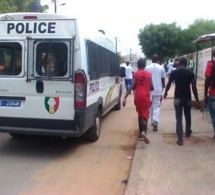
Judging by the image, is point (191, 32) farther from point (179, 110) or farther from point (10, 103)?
point (10, 103)

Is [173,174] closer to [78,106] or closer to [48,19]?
[78,106]

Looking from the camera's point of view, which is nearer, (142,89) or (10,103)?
(10,103)

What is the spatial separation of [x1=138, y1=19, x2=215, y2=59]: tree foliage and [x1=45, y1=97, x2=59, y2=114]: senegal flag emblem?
43.3 m

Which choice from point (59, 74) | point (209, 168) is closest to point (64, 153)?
point (59, 74)

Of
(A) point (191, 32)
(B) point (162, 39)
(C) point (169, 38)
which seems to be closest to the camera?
(A) point (191, 32)

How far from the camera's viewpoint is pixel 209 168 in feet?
18.0

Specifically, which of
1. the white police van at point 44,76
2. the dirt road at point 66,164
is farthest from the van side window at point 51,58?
the dirt road at point 66,164

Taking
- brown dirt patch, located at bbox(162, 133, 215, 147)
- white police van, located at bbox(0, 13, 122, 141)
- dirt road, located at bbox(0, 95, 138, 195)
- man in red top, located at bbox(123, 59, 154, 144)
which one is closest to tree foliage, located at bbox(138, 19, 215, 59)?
brown dirt patch, located at bbox(162, 133, 215, 147)

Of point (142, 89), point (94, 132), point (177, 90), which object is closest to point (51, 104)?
point (94, 132)

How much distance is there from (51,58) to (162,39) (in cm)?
4497

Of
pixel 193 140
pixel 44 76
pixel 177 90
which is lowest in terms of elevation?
pixel 193 140

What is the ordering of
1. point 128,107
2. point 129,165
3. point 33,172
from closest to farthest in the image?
point 33,172 → point 129,165 → point 128,107

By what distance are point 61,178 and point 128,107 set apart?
8.43 metres

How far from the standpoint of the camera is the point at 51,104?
244 inches
